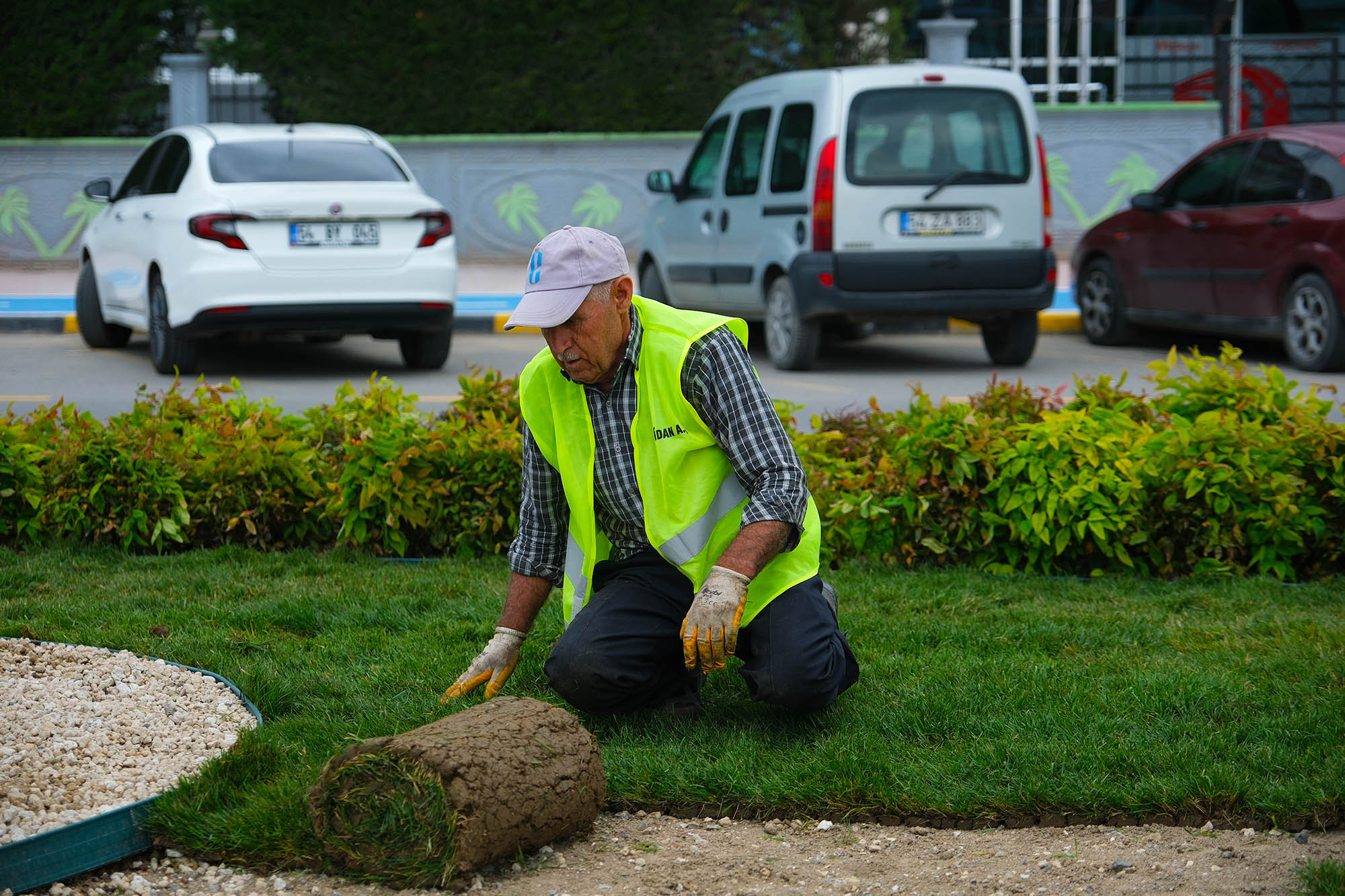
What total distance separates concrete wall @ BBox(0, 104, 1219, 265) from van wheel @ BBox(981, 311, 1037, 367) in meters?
8.94

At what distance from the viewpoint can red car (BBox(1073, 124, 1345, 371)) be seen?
10133 mm

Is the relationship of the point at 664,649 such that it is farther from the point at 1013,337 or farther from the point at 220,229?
the point at 1013,337

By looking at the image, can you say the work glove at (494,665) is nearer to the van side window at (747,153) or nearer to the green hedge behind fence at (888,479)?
the green hedge behind fence at (888,479)

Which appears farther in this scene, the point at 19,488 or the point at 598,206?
the point at 598,206

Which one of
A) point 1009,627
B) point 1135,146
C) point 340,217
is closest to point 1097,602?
point 1009,627

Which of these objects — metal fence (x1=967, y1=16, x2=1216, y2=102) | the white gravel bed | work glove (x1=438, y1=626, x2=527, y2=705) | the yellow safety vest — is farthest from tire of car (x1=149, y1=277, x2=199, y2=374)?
metal fence (x1=967, y1=16, x2=1216, y2=102)

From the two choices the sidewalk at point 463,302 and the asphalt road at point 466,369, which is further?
the sidewalk at point 463,302

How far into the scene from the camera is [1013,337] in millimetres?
11148

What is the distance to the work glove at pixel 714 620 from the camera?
3469 mm

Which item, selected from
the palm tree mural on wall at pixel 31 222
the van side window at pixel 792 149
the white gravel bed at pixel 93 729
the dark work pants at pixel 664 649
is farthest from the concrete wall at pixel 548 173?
the dark work pants at pixel 664 649

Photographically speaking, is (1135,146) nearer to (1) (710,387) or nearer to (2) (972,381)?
(2) (972,381)

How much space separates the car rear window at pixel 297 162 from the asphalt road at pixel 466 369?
1.37m

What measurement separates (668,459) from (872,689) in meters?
0.97

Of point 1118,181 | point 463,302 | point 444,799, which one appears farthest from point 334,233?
point 1118,181
